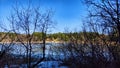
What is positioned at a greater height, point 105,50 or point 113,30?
point 113,30

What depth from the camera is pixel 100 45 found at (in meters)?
14.8

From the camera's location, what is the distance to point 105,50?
47.4 ft

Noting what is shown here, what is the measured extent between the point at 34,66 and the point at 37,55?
39.3 inches

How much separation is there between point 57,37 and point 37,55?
466cm

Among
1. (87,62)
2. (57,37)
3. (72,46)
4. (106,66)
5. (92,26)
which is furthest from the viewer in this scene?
(57,37)

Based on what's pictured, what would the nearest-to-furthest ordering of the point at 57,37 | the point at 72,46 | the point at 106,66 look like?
the point at 106,66 < the point at 72,46 < the point at 57,37

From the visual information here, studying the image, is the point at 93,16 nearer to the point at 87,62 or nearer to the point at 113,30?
the point at 113,30

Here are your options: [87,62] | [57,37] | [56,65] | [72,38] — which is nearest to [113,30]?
[87,62]

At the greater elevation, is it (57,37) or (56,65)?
(57,37)

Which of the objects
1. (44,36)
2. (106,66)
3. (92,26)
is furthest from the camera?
(44,36)

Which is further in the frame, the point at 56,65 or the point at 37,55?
the point at 56,65

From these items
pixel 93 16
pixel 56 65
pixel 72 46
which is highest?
pixel 93 16

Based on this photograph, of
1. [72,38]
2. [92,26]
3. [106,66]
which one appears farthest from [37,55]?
[106,66]

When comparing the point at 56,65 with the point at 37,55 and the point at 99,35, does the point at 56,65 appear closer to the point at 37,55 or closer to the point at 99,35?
the point at 37,55
